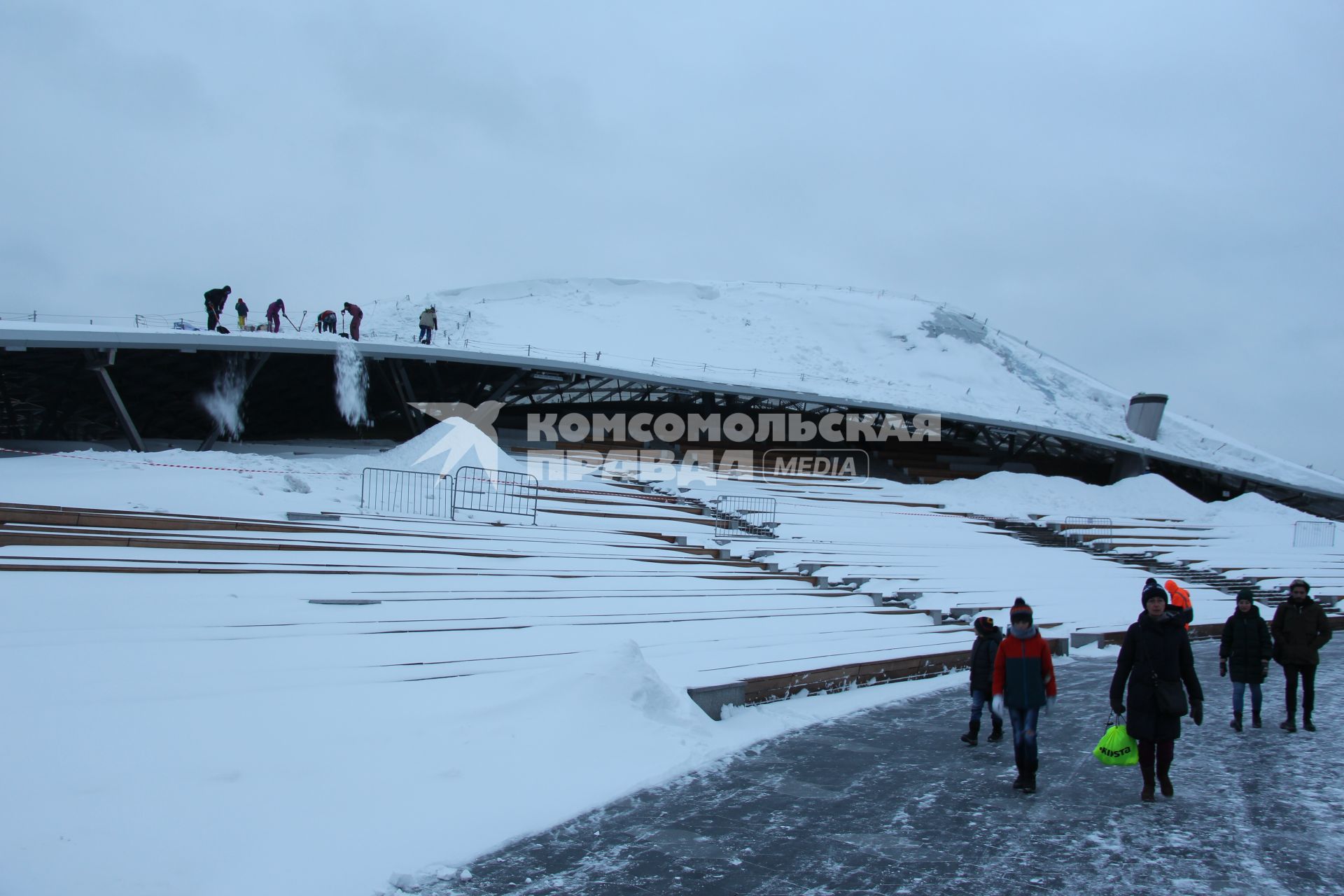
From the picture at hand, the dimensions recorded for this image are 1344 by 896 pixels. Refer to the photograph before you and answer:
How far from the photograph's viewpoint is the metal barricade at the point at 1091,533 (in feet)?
74.6

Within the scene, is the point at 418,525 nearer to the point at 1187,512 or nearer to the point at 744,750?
the point at 744,750

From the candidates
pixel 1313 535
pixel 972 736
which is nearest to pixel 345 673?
pixel 972 736

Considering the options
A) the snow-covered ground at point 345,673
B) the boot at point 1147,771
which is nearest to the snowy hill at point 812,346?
the snow-covered ground at point 345,673

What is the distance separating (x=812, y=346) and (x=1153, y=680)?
3000 cm

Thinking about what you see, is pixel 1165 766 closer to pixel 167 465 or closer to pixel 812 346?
pixel 167 465

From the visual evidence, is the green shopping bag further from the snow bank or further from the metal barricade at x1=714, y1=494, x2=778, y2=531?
the snow bank

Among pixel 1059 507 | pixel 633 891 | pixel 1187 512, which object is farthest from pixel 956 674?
pixel 1187 512

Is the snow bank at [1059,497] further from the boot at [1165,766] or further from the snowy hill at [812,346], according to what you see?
the boot at [1165,766]

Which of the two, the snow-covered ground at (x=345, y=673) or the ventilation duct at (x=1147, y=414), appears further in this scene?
the ventilation duct at (x=1147, y=414)

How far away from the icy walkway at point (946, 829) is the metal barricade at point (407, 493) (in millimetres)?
8117

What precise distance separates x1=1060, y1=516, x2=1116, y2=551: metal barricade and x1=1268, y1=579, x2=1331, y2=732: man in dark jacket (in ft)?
50.4

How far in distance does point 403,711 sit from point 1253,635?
6955 millimetres

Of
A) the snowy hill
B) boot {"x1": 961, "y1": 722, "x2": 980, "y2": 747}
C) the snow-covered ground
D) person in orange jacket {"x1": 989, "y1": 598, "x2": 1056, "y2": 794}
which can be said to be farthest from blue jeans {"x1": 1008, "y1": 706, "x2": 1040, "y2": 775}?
the snowy hill

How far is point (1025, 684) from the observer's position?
609cm
